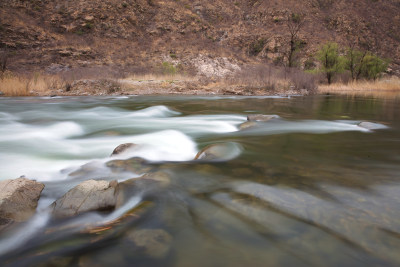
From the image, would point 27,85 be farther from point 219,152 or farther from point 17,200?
point 17,200

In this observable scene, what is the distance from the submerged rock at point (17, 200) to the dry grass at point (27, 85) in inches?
550

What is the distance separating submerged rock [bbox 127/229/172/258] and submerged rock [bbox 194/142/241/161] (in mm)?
1602

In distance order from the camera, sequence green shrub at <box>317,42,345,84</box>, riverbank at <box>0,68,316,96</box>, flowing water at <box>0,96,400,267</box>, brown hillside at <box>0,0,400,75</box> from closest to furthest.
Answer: flowing water at <box>0,96,400,267</box>, riverbank at <box>0,68,316,96</box>, green shrub at <box>317,42,345,84</box>, brown hillside at <box>0,0,400,75</box>

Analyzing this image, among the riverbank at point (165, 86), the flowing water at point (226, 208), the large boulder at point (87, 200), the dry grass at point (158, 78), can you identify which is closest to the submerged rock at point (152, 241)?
the flowing water at point (226, 208)

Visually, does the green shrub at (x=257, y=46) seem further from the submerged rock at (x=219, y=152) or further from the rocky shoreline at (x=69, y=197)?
the rocky shoreline at (x=69, y=197)

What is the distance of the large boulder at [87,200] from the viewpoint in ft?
6.05

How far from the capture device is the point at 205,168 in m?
2.78

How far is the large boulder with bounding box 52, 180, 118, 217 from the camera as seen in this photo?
1.84 meters

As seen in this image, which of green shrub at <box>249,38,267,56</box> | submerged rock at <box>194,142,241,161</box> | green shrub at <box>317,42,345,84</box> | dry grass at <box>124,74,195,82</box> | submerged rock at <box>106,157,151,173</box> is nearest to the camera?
submerged rock at <box>106,157,151,173</box>

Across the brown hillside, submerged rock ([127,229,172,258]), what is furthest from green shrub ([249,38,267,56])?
submerged rock ([127,229,172,258])

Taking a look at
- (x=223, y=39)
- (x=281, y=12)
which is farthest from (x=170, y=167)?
(x=281, y=12)

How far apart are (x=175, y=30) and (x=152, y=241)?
122 ft

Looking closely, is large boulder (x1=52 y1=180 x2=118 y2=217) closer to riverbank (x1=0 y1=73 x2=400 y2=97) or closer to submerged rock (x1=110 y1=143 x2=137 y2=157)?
submerged rock (x1=110 y1=143 x2=137 y2=157)

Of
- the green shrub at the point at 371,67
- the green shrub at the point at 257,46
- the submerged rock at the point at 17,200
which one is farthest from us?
the green shrub at the point at 257,46
